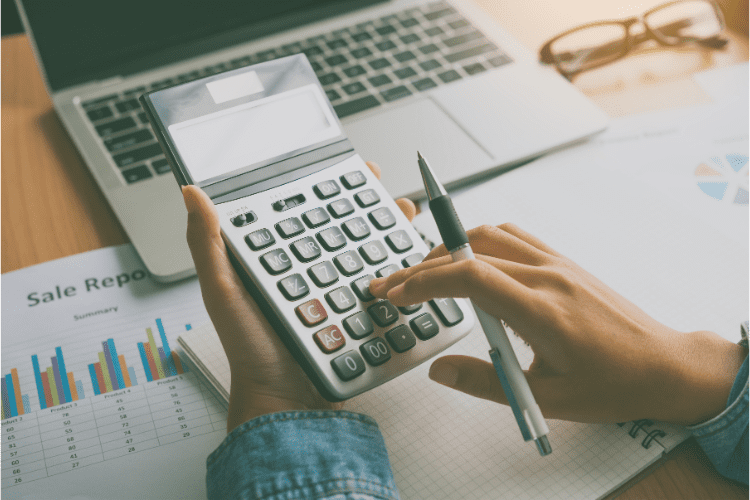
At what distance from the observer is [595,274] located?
0.47 metres

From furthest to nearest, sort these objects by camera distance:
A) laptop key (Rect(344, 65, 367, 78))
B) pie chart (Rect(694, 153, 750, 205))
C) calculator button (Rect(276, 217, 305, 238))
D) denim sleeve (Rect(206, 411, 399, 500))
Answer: laptop key (Rect(344, 65, 367, 78)) < pie chart (Rect(694, 153, 750, 205)) < calculator button (Rect(276, 217, 305, 238)) < denim sleeve (Rect(206, 411, 399, 500))

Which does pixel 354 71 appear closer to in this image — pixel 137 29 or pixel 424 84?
pixel 424 84

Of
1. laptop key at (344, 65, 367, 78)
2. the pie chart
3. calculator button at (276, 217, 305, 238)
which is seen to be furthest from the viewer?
laptop key at (344, 65, 367, 78)

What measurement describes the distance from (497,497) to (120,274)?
1.13 ft

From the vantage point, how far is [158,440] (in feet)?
1.30

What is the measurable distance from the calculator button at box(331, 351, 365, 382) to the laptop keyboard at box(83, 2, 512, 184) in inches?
10.9

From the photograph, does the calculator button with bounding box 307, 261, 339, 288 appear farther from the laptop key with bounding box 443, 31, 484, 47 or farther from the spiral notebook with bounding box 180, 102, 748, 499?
the laptop key with bounding box 443, 31, 484, 47

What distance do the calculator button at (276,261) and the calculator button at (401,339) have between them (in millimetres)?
83

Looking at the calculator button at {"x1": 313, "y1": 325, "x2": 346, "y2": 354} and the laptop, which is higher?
the laptop

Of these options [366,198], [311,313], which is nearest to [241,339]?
[311,313]

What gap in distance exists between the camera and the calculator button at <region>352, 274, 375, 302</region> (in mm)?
410

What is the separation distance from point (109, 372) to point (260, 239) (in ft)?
0.49

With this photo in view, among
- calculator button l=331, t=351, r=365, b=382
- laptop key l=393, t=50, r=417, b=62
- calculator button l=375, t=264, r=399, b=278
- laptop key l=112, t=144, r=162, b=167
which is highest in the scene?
laptop key l=393, t=50, r=417, b=62

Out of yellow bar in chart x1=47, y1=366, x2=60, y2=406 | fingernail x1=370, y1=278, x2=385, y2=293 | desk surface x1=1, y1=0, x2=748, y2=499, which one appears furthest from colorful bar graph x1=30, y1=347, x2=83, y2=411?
fingernail x1=370, y1=278, x2=385, y2=293
